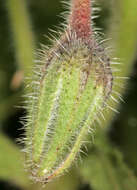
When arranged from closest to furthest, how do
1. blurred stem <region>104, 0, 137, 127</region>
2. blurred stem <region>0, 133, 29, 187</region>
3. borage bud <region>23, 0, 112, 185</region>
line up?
1. borage bud <region>23, 0, 112, 185</region>
2. blurred stem <region>104, 0, 137, 127</region>
3. blurred stem <region>0, 133, 29, 187</region>

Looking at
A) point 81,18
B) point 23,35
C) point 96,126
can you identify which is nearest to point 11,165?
point 96,126

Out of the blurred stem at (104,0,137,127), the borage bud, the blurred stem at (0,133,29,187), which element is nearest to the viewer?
the borage bud

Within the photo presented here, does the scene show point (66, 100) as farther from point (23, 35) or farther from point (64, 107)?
point (23, 35)

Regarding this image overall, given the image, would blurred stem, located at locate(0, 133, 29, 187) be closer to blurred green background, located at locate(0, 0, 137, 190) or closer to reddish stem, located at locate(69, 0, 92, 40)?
blurred green background, located at locate(0, 0, 137, 190)

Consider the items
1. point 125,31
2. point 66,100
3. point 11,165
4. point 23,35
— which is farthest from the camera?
point 23,35

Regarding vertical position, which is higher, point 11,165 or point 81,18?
point 81,18

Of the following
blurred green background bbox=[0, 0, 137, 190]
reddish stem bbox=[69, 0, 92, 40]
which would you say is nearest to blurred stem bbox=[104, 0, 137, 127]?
blurred green background bbox=[0, 0, 137, 190]

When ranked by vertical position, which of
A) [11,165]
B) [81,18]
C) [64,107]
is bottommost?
[11,165]
